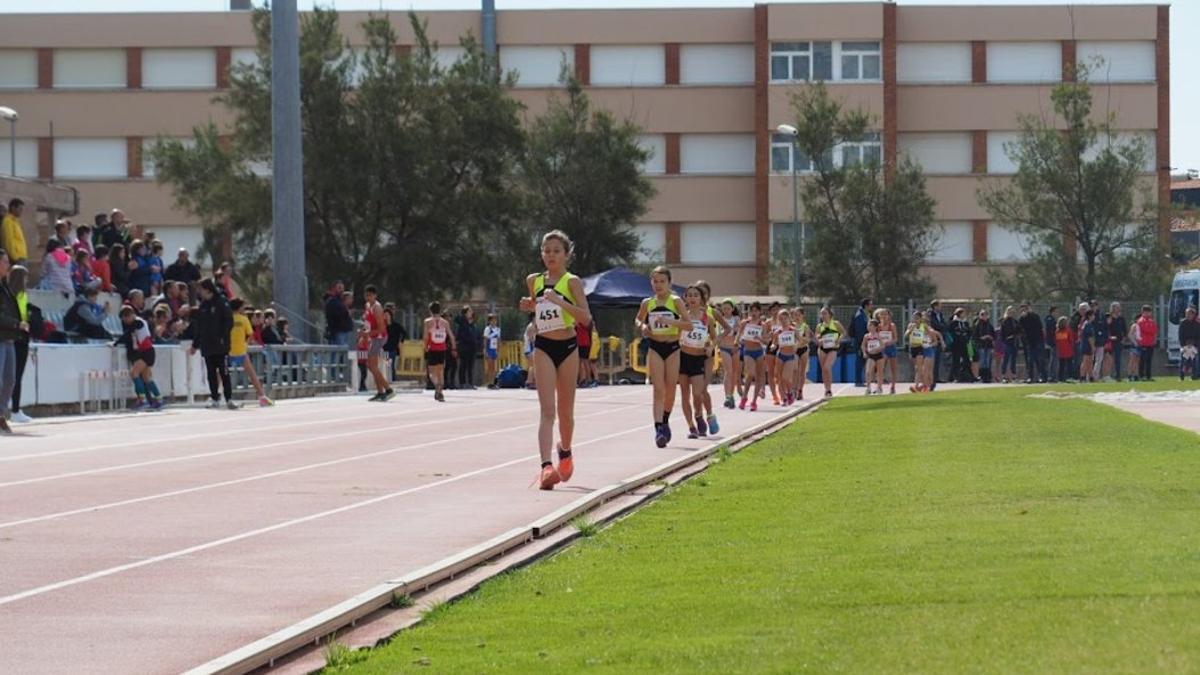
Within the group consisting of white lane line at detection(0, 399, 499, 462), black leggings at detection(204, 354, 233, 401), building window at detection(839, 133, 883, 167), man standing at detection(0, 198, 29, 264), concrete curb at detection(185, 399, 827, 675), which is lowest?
white lane line at detection(0, 399, 499, 462)

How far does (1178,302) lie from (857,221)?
42.3 ft

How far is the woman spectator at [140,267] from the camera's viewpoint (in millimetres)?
36844

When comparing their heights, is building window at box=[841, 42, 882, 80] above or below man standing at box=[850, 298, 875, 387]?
above

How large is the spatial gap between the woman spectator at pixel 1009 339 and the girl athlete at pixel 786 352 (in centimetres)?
1817

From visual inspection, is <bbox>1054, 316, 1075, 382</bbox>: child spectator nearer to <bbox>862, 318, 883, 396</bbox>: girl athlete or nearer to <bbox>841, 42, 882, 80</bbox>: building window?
<bbox>862, 318, 883, 396</bbox>: girl athlete

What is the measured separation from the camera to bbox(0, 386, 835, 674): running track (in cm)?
934

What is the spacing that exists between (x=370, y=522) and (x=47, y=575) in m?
3.15

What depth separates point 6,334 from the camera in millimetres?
24859

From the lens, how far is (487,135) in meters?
64.7

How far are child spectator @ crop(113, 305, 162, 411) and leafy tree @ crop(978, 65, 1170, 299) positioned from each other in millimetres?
41449

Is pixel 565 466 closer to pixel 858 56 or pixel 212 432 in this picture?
pixel 212 432

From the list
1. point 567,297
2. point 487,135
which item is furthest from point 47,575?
point 487,135

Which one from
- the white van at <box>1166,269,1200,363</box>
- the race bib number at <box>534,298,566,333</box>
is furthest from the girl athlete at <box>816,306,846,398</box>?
the white van at <box>1166,269,1200,363</box>

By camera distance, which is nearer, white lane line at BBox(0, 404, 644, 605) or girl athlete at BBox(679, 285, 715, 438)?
white lane line at BBox(0, 404, 644, 605)
